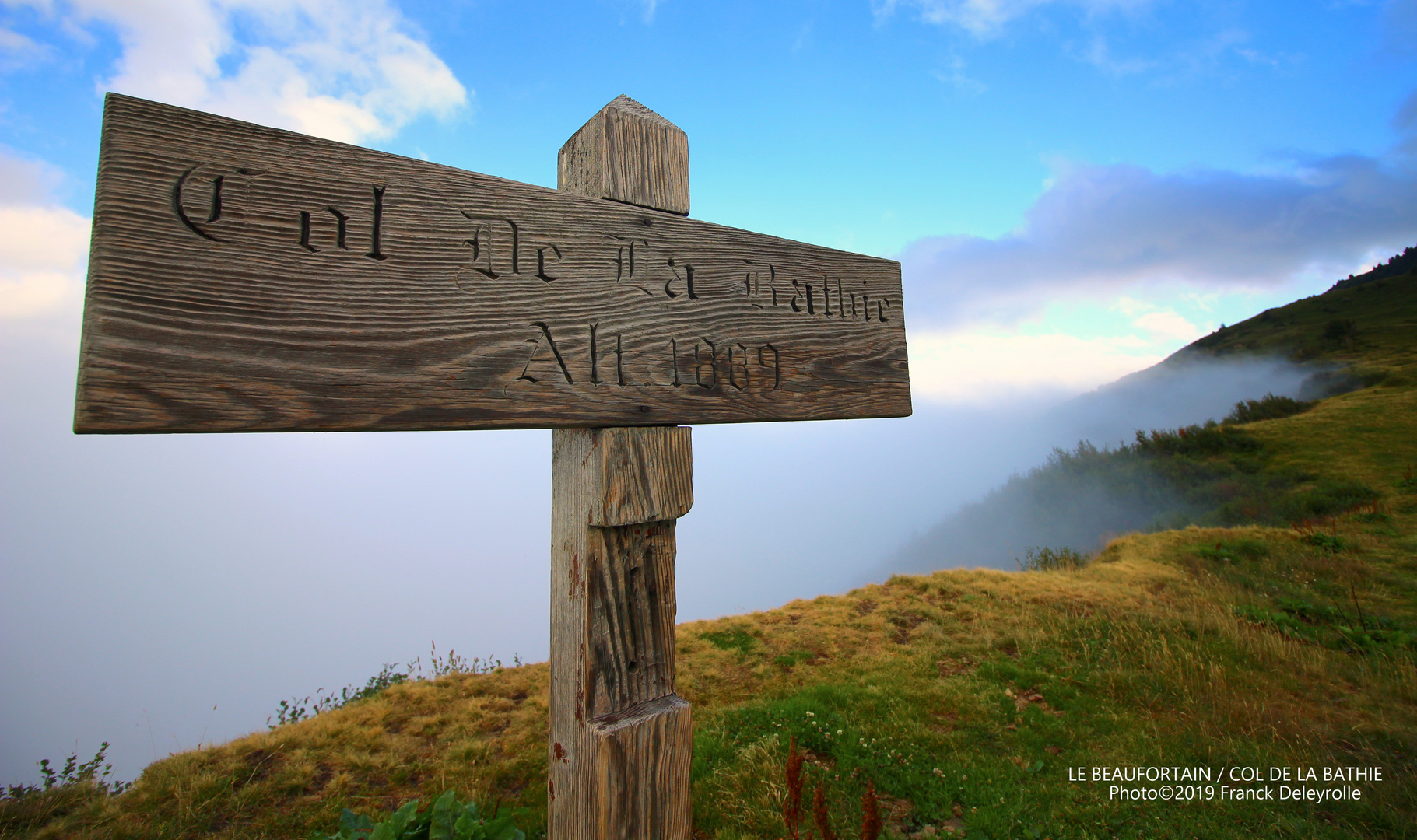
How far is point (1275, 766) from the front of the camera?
391cm

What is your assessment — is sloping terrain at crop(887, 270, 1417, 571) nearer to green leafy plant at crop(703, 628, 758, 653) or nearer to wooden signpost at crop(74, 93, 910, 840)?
green leafy plant at crop(703, 628, 758, 653)

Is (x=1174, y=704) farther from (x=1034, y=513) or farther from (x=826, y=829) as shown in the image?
(x=1034, y=513)

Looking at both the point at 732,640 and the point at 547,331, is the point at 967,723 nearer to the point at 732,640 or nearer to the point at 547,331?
the point at 732,640

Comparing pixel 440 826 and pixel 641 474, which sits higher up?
pixel 641 474

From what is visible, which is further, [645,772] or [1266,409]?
[1266,409]

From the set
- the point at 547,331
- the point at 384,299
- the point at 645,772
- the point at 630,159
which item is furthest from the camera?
the point at 630,159

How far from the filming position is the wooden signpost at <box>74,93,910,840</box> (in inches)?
42.0

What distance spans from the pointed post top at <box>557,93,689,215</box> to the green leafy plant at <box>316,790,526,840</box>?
2.63 metres

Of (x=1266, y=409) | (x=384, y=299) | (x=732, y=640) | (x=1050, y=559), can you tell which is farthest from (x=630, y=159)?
(x=1266, y=409)

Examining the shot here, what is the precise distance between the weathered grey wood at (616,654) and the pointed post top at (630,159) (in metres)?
0.73

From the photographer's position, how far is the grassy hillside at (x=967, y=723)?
3.48 meters

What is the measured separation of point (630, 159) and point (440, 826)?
286 cm

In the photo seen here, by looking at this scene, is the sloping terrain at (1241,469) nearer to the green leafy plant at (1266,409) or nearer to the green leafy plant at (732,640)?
the green leafy plant at (1266,409)

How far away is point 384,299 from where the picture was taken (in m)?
1.24
